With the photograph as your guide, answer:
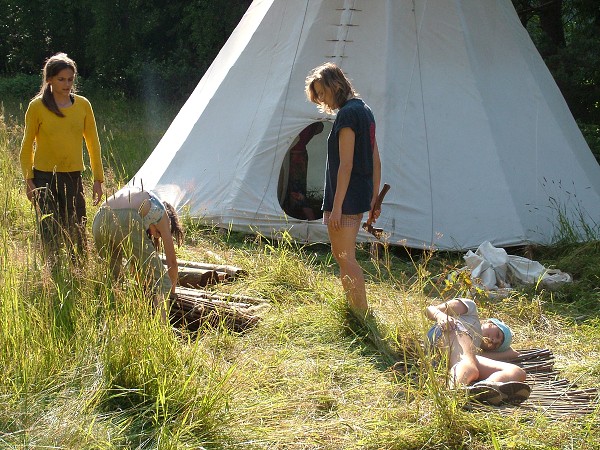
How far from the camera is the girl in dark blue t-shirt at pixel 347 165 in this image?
16.3 feet

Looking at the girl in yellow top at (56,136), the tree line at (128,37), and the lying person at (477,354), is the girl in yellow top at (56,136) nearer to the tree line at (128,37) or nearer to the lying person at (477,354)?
the lying person at (477,354)

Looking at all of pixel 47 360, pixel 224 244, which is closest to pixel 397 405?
pixel 47 360

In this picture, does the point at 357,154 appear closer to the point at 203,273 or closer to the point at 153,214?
the point at 153,214

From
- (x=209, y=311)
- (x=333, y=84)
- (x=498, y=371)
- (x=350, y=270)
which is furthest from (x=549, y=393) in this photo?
(x=333, y=84)

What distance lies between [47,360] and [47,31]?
1874cm

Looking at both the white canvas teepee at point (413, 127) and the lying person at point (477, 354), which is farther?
the white canvas teepee at point (413, 127)

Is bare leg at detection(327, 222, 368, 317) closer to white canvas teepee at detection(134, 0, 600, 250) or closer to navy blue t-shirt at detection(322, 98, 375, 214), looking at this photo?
navy blue t-shirt at detection(322, 98, 375, 214)

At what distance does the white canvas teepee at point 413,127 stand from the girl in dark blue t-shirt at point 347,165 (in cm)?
214

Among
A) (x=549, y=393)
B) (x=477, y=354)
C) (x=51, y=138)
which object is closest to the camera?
(x=549, y=393)

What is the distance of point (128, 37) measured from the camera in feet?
63.4

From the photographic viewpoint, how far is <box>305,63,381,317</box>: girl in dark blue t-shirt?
16.3 feet

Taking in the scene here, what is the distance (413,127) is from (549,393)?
3772 millimetres

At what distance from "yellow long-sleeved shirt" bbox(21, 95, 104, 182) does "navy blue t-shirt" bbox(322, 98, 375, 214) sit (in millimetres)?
1656

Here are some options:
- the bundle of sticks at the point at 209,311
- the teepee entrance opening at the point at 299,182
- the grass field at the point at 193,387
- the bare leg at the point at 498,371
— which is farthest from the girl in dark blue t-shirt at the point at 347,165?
the teepee entrance opening at the point at 299,182
